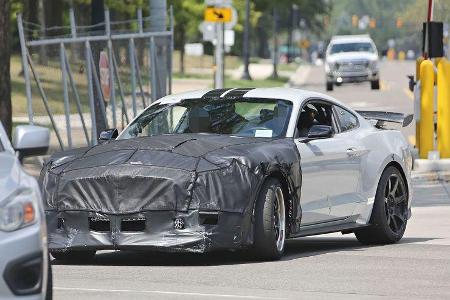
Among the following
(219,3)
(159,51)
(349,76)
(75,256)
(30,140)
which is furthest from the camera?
(349,76)

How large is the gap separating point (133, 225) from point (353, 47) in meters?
45.8

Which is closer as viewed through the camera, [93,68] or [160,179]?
[160,179]

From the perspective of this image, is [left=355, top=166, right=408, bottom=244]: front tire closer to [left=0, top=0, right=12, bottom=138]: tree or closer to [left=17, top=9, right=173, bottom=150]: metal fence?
[left=17, top=9, right=173, bottom=150]: metal fence

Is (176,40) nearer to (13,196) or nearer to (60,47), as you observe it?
(60,47)

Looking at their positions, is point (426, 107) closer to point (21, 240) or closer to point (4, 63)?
point (4, 63)

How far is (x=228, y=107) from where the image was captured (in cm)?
1268

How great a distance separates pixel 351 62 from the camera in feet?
182

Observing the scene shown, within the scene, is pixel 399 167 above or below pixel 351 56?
above

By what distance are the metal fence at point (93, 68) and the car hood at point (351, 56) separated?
2871 centimetres

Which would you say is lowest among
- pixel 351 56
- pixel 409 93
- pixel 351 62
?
pixel 409 93

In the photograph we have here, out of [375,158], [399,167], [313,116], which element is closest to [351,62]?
[399,167]

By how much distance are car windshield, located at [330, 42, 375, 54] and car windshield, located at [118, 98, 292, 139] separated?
43.6 meters

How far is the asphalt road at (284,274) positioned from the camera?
383 inches

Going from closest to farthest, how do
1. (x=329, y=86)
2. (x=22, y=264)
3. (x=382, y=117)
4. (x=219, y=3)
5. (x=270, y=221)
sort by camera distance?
(x=22, y=264) → (x=270, y=221) → (x=382, y=117) → (x=219, y=3) → (x=329, y=86)
